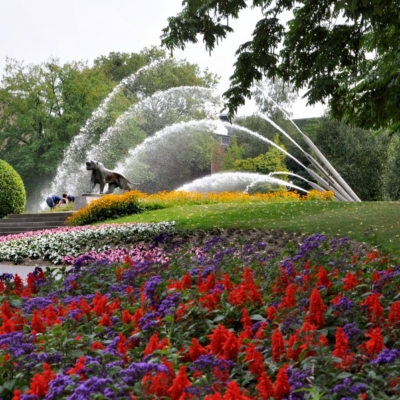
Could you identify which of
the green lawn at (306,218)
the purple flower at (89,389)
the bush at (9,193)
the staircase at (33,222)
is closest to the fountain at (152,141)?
the bush at (9,193)

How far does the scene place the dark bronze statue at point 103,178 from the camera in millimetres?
19797

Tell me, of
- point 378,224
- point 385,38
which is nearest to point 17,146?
point 378,224


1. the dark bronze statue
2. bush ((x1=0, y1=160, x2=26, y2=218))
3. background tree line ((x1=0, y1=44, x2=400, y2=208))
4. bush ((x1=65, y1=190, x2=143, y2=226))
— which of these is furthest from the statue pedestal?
background tree line ((x1=0, y1=44, x2=400, y2=208))

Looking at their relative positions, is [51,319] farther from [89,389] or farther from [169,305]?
[89,389]

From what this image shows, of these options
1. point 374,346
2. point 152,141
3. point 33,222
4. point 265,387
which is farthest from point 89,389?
point 152,141

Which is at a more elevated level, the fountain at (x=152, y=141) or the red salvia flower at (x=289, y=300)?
the fountain at (x=152, y=141)

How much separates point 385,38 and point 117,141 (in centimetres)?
2613

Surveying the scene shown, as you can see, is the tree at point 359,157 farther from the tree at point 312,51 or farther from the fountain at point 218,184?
the tree at point 312,51

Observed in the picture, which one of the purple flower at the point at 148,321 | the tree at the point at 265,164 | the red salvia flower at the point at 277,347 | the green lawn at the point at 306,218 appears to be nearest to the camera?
the red salvia flower at the point at 277,347

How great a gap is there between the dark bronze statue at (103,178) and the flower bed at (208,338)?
1457cm

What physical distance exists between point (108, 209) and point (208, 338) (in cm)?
1415

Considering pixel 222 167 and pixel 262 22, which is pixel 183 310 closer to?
pixel 262 22

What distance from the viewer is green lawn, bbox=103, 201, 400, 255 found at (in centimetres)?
1087

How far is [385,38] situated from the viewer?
7.97 metres
